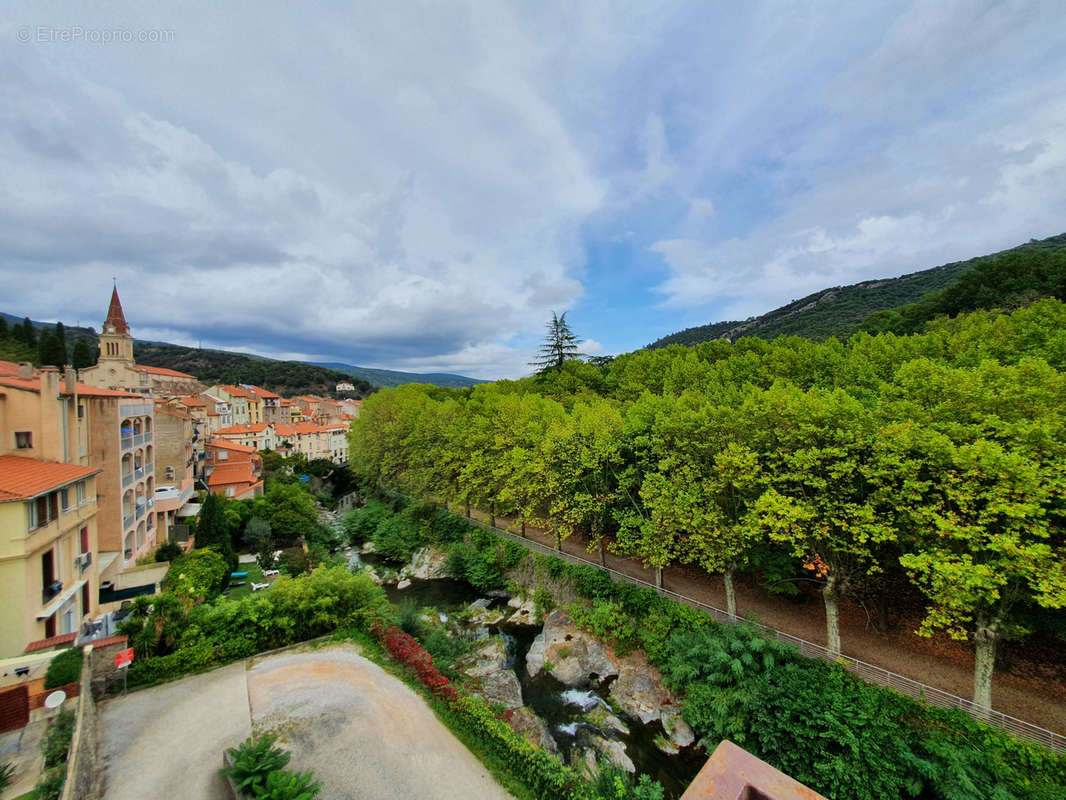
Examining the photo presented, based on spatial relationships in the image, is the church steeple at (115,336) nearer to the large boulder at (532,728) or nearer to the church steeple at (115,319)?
the church steeple at (115,319)

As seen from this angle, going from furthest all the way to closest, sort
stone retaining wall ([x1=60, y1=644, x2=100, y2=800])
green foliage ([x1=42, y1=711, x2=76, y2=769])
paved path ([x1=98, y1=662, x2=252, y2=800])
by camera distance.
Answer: paved path ([x1=98, y1=662, x2=252, y2=800]) → green foliage ([x1=42, y1=711, x2=76, y2=769]) → stone retaining wall ([x1=60, y1=644, x2=100, y2=800])

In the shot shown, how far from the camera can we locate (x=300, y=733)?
36.8 feet

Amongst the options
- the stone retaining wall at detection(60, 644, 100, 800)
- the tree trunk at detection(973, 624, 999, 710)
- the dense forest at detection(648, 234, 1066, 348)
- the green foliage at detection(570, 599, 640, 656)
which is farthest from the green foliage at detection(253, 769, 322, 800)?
the dense forest at detection(648, 234, 1066, 348)

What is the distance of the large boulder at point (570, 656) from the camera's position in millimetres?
18375

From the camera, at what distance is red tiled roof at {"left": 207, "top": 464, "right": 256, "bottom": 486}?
3797 centimetres

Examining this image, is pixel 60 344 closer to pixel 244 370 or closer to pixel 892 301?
pixel 244 370

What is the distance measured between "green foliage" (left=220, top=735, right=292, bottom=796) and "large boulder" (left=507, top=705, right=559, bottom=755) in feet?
23.2

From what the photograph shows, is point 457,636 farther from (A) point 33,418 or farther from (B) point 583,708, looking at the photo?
(A) point 33,418

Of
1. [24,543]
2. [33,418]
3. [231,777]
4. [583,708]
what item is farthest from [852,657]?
[33,418]

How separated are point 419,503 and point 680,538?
2320cm

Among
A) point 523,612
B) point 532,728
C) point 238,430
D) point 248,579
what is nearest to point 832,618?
point 532,728

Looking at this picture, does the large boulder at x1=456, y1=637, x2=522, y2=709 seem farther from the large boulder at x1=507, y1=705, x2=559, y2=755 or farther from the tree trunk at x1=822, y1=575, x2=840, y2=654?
the tree trunk at x1=822, y1=575, x2=840, y2=654

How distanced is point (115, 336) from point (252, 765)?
2779 inches

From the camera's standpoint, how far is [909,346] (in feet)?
78.5
